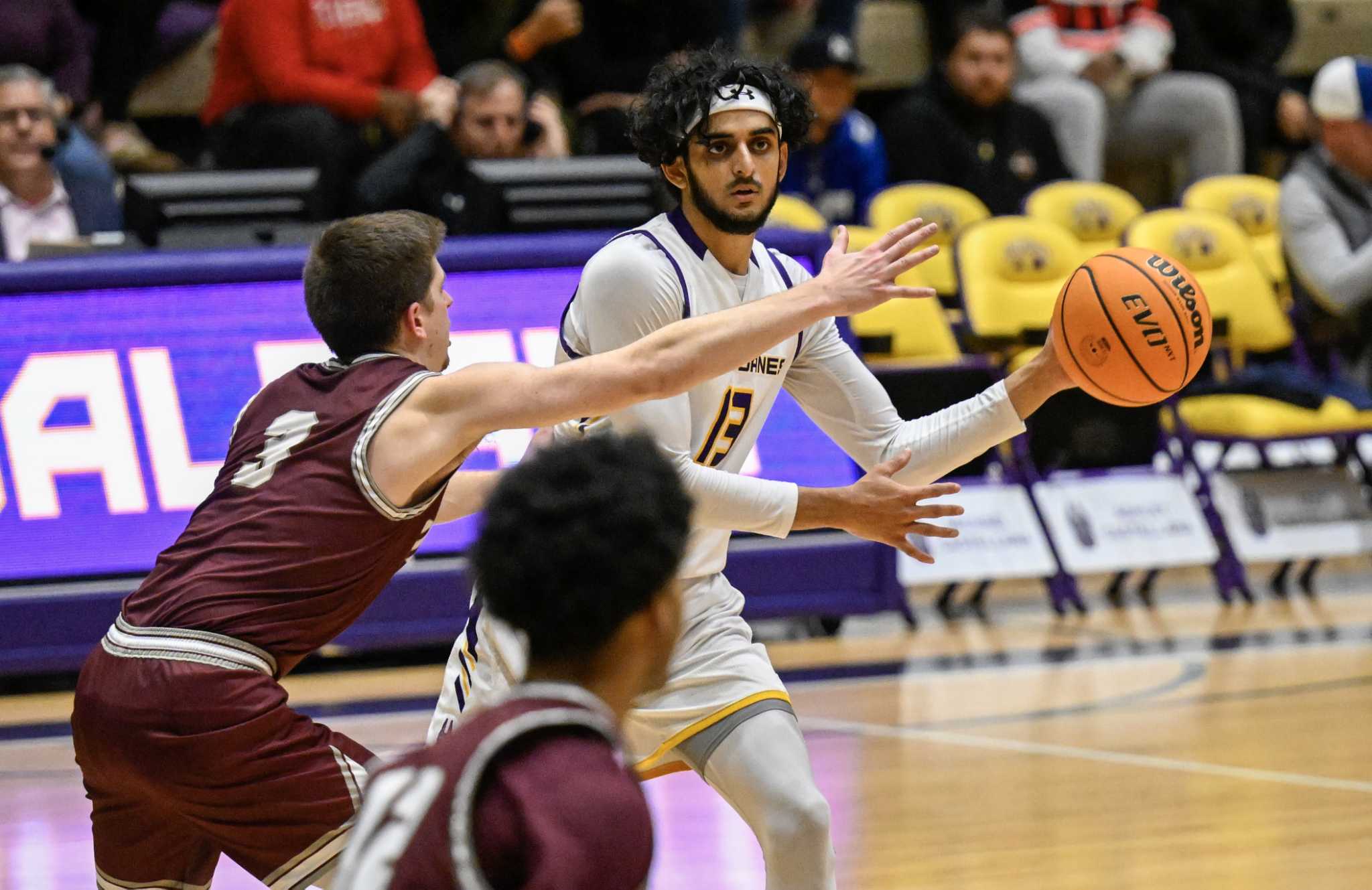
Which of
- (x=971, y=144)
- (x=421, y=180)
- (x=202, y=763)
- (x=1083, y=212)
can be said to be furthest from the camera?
(x=971, y=144)

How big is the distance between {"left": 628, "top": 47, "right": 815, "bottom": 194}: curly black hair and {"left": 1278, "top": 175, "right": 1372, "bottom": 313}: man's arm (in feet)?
20.0

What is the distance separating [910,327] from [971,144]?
2.13 metres

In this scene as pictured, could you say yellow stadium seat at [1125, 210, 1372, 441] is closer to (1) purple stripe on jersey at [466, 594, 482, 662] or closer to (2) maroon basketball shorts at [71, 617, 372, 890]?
(1) purple stripe on jersey at [466, 594, 482, 662]

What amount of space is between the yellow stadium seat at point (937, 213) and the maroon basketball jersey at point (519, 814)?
7812mm

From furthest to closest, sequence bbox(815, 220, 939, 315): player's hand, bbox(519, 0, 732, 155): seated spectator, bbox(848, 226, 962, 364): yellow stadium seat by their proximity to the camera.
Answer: bbox(519, 0, 732, 155): seated spectator, bbox(848, 226, 962, 364): yellow stadium seat, bbox(815, 220, 939, 315): player's hand

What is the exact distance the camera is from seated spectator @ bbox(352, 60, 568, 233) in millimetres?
8789

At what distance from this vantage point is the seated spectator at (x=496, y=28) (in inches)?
411

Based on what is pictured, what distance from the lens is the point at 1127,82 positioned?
12.1m

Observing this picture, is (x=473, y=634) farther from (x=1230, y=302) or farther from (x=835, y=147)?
(x=835, y=147)

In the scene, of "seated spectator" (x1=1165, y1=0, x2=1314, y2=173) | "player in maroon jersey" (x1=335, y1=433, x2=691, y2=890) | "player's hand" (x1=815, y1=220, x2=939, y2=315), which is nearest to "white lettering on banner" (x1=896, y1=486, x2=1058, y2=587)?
"seated spectator" (x1=1165, y1=0, x2=1314, y2=173)

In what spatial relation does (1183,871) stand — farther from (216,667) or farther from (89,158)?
(89,158)

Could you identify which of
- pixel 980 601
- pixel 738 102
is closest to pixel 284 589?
pixel 738 102

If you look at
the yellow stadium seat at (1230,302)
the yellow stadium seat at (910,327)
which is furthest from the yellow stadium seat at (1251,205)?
the yellow stadium seat at (910,327)

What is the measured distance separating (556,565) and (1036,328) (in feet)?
23.8
